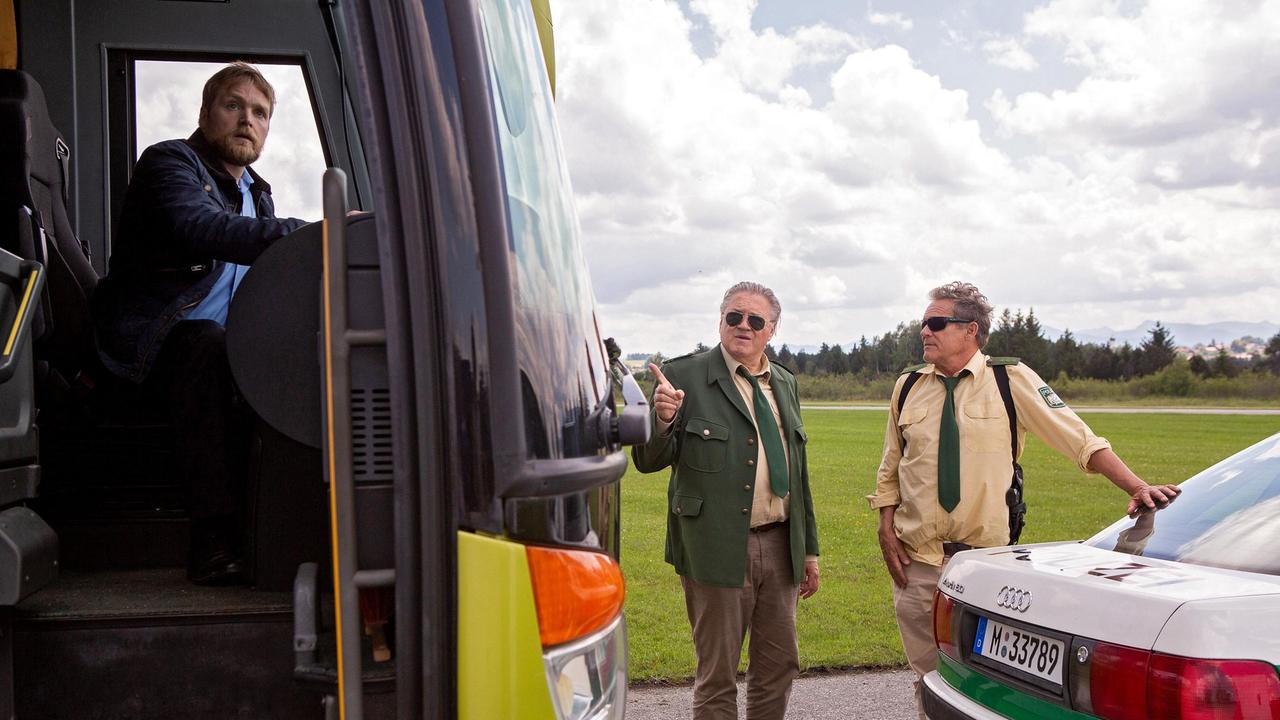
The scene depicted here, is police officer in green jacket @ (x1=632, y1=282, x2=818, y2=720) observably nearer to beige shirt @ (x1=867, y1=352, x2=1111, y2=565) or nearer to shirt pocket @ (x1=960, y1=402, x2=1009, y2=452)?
beige shirt @ (x1=867, y1=352, x2=1111, y2=565)

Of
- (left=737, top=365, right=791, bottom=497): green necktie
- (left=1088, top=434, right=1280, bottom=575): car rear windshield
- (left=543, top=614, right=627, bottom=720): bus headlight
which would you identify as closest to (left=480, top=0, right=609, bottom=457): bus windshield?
(left=543, top=614, right=627, bottom=720): bus headlight

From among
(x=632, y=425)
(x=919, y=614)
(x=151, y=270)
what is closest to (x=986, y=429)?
(x=919, y=614)

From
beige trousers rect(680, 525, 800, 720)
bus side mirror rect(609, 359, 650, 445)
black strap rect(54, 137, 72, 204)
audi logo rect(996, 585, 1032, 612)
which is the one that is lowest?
beige trousers rect(680, 525, 800, 720)

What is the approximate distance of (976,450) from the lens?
411 centimetres

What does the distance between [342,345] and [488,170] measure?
0.40m

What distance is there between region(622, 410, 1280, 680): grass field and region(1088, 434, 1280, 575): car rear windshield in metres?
3.36

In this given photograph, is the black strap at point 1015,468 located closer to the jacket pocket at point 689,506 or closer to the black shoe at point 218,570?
the jacket pocket at point 689,506

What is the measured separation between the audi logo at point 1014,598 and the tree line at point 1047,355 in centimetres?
7510

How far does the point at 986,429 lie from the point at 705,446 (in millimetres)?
1210

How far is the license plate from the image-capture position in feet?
8.59

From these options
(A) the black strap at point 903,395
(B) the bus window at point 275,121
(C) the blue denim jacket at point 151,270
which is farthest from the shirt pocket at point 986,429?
(C) the blue denim jacket at point 151,270

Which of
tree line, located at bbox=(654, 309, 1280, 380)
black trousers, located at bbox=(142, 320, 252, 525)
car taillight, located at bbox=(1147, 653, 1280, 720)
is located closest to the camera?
car taillight, located at bbox=(1147, 653, 1280, 720)

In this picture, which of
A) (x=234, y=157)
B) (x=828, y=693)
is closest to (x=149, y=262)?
(x=234, y=157)

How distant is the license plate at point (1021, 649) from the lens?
8.59 feet
